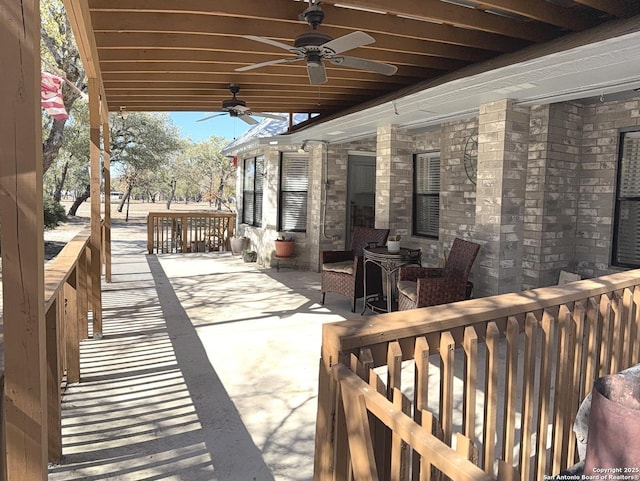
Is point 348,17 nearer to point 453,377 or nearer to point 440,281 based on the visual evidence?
point 440,281

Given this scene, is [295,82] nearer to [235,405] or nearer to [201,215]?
[235,405]

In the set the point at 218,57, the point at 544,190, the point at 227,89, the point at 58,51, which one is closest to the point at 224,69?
the point at 218,57

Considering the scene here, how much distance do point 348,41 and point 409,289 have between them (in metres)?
2.29

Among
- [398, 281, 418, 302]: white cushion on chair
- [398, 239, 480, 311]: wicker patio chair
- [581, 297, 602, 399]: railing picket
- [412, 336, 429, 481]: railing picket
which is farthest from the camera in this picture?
[398, 281, 418, 302]: white cushion on chair

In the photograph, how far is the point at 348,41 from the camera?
124 inches

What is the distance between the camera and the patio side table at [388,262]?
482cm

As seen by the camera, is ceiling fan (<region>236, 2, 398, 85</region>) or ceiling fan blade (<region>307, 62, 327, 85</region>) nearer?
ceiling fan (<region>236, 2, 398, 85</region>)

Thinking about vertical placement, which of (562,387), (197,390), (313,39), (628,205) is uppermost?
(313,39)

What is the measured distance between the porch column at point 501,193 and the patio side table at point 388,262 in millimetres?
764

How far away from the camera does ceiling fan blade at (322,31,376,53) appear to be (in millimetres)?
3051

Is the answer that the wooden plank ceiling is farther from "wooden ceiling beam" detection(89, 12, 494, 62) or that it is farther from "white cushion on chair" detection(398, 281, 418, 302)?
"white cushion on chair" detection(398, 281, 418, 302)

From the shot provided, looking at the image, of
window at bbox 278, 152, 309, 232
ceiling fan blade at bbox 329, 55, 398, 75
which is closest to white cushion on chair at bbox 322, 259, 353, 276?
ceiling fan blade at bbox 329, 55, 398, 75

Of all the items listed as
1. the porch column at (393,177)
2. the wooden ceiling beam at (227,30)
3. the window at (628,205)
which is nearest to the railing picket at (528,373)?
the wooden ceiling beam at (227,30)

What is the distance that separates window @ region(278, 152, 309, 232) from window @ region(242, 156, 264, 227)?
95 cm
